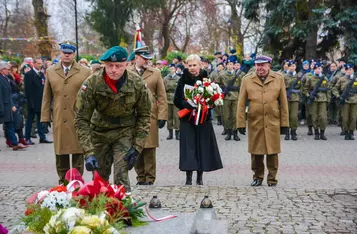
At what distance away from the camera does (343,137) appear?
1580cm

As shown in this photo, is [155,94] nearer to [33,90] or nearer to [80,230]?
[80,230]

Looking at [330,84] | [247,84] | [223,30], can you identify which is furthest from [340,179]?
[223,30]

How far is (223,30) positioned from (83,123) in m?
38.8

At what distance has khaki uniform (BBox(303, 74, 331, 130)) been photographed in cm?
1559

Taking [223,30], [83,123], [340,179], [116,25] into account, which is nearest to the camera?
[83,123]

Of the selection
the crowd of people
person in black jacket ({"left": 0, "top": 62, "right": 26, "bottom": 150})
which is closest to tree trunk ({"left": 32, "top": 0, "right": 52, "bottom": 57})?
the crowd of people

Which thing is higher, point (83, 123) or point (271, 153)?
point (83, 123)

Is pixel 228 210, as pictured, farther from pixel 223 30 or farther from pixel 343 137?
pixel 223 30

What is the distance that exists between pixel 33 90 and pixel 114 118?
8956 millimetres

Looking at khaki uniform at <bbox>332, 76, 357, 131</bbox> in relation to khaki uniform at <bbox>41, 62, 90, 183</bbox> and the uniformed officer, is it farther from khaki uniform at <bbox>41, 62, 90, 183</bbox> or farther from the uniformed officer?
khaki uniform at <bbox>41, 62, 90, 183</bbox>

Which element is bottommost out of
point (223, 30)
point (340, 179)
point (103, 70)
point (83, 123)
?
point (340, 179)

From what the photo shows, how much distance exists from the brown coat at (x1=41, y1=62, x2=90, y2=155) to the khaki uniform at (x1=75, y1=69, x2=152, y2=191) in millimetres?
1882

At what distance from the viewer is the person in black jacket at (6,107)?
13.0 m

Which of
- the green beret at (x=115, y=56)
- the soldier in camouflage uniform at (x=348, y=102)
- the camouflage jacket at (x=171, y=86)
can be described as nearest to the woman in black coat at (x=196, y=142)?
the green beret at (x=115, y=56)
